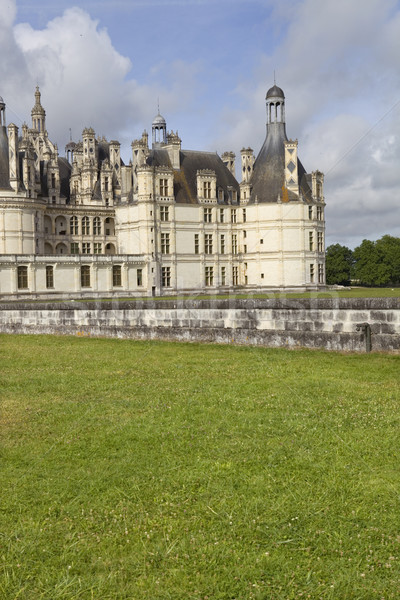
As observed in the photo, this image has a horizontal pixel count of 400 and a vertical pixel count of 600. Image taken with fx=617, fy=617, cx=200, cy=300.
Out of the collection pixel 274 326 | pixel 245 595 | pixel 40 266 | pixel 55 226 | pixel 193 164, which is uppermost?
pixel 193 164

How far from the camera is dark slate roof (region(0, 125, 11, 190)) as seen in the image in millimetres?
52781

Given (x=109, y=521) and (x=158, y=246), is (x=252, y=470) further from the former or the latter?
(x=158, y=246)

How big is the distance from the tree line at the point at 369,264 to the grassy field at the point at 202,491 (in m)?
75.0

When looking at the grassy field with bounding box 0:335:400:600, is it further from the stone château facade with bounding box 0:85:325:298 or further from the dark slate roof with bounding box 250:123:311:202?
the dark slate roof with bounding box 250:123:311:202

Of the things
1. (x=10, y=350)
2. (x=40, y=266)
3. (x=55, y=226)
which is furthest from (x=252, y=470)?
(x=55, y=226)

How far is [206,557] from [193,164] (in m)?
58.5

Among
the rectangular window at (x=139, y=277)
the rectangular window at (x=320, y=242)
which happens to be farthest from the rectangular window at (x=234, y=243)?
the rectangular window at (x=139, y=277)

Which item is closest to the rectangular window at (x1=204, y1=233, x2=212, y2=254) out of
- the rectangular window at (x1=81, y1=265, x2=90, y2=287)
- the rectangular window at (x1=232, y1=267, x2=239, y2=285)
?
the rectangular window at (x1=232, y1=267, x2=239, y2=285)

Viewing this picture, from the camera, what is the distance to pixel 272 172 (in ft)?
197

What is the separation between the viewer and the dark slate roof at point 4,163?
5278 cm

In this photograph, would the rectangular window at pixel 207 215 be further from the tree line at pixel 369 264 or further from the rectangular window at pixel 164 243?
the tree line at pixel 369 264

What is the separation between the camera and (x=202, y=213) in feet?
194

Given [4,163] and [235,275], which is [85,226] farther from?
[235,275]

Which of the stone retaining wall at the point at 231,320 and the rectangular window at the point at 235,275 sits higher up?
the rectangular window at the point at 235,275
